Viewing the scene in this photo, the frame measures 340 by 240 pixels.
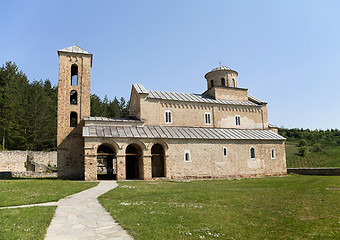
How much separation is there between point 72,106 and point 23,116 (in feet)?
54.9

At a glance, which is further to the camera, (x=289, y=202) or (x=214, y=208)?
(x=289, y=202)

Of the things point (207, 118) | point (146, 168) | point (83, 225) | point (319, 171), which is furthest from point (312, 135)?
point (83, 225)

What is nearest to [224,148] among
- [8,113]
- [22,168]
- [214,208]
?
[214,208]

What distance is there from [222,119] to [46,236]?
2697 centimetres

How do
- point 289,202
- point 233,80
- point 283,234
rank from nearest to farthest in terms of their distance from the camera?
1. point 283,234
2. point 289,202
3. point 233,80

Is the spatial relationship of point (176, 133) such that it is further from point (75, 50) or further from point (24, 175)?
point (24, 175)

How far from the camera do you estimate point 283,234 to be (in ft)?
21.5

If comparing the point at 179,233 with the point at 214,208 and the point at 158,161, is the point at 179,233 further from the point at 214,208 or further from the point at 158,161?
the point at 158,161

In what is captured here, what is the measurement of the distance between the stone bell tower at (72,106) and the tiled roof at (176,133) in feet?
11.5

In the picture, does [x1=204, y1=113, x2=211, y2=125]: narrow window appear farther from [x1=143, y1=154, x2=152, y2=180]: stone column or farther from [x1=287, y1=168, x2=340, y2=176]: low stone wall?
[x1=287, y1=168, x2=340, y2=176]: low stone wall

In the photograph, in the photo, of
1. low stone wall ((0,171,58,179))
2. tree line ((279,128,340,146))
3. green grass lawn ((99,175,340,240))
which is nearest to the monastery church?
low stone wall ((0,171,58,179))

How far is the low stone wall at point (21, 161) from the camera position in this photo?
30.4 metres

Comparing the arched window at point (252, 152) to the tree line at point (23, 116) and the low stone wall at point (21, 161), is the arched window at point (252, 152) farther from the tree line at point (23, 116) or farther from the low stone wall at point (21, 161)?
the tree line at point (23, 116)

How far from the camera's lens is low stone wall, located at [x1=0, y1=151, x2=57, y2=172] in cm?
3040
